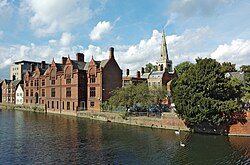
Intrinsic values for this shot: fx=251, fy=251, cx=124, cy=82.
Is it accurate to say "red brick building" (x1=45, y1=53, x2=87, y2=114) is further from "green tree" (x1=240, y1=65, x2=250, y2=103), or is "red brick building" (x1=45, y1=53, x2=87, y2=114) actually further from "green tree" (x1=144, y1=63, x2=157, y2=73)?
"green tree" (x1=144, y1=63, x2=157, y2=73)

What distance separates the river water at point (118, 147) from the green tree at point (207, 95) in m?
3.08

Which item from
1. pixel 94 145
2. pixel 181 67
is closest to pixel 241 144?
pixel 94 145

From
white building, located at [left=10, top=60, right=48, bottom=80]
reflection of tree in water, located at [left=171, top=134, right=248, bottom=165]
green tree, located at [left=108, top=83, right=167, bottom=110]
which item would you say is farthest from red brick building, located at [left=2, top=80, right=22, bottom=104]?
reflection of tree in water, located at [left=171, top=134, right=248, bottom=165]

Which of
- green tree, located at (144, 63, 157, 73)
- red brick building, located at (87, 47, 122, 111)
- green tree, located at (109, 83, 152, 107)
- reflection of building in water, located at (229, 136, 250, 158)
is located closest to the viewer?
reflection of building in water, located at (229, 136, 250, 158)

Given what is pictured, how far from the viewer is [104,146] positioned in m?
32.3

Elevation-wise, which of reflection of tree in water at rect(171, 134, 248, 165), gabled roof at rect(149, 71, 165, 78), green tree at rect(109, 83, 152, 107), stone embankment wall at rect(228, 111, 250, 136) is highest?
gabled roof at rect(149, 71, 165, 78)

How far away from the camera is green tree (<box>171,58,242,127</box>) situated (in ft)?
125

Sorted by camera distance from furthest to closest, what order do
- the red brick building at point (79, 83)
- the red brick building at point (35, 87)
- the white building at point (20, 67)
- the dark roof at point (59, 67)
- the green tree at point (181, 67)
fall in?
the white building at point (20, 67) → the green tree at point (181, 67) → the red brick building at point (35, 87) → the dark roof at point (59, 67) → the red brick building at point (79, 83)

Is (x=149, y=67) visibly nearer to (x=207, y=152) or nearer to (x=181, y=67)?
(x=181, y=67)

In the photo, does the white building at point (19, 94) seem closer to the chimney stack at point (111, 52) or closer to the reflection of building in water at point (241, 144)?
the chimney stack at point (111, 52)

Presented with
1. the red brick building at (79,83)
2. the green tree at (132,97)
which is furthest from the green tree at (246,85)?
the red brick building at (79,83)

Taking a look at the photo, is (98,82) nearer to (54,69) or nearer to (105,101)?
(105,101)

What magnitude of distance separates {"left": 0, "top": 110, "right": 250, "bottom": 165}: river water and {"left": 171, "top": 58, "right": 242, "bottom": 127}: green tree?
10.1 ft

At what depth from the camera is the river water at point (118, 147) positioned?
87.2ft
